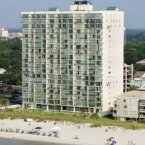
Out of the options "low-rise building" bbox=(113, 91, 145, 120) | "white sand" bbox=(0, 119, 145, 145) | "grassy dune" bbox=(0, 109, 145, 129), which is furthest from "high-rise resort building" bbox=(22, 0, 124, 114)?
"white sand" bbox=(0, 119, 145, 145)

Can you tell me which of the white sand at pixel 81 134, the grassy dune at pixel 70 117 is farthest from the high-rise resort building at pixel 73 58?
the white sand at pixel 81 134

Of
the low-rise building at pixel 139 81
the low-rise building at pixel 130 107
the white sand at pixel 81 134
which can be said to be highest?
the low-rise building at pixel 139 81

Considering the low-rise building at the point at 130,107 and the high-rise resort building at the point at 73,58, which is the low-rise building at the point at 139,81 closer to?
the high-rise resort building at the point at 73,58

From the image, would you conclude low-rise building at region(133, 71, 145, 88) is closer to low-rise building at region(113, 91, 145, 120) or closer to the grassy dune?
low-rise building at region(113, 91, 145, 120)

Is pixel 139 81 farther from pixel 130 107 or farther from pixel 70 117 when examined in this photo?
pixel 70 117

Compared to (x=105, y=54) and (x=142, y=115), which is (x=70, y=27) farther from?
(x=142, y=115)

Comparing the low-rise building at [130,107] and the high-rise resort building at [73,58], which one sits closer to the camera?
the low-rise building at [130,107]

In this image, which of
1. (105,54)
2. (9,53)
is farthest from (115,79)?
(9,53)
